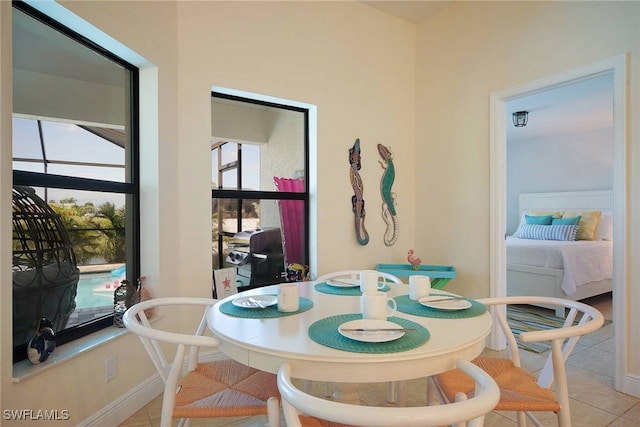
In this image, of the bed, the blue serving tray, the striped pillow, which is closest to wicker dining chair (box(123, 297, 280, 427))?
the blue serving tray

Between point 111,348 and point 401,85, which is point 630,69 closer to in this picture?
point 401,85

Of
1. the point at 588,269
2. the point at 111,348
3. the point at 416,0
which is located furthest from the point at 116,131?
the point at 588,269

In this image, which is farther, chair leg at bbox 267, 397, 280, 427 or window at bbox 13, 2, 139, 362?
window at bbox 13, 2, 139, 362

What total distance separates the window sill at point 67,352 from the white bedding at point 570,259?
4.13m

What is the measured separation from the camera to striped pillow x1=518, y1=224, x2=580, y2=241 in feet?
16.5

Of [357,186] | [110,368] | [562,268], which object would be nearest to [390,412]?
[110,368]

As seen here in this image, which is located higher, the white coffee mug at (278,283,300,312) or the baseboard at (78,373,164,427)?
the white coffee mug at (278,283,300,312)

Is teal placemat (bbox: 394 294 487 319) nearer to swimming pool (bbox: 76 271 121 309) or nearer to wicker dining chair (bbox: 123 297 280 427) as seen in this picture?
wicker dining chair (bbox: 123 297 280 427)

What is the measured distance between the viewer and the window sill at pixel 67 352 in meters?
1.44

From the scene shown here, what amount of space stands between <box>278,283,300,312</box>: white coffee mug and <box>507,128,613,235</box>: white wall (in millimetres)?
6084

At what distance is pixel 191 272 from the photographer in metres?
2.46

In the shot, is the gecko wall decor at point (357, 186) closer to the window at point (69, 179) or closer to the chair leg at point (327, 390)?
the chair leg at point (327, 390)

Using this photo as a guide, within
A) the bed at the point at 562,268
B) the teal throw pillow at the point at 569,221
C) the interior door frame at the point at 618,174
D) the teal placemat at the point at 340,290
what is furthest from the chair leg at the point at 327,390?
the teal throw pillow at the point at 569,221

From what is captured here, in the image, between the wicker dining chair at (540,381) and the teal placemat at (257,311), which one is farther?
the teal placemat at (257,311)
